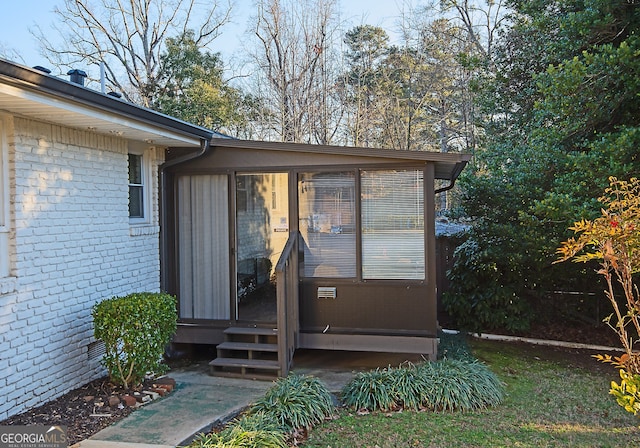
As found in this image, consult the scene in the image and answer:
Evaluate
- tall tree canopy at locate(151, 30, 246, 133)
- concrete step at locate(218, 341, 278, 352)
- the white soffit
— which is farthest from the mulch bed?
tall tree canopy at locate(151, 30, 246, 133)

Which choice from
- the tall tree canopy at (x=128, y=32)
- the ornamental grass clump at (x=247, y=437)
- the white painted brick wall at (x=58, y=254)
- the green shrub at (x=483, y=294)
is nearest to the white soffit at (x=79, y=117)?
the white painted brick wall at (x=58, y=254)

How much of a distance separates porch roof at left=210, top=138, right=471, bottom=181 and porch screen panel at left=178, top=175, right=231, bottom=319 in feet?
1.65

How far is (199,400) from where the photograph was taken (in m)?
4.71

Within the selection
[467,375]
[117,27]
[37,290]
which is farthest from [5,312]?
[117,27]

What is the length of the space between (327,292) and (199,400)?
6.77 feet

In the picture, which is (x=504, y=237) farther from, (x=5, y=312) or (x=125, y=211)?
(x=5, y=312)

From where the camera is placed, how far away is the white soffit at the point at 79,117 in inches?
144

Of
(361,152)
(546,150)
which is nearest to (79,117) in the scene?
(361,152)

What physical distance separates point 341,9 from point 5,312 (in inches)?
671

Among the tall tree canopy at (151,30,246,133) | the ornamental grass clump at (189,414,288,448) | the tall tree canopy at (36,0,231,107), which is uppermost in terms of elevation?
the tall tree canopy at (36,0,231,107)

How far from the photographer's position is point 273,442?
3.50 m

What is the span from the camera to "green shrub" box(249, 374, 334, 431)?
4.04 metres

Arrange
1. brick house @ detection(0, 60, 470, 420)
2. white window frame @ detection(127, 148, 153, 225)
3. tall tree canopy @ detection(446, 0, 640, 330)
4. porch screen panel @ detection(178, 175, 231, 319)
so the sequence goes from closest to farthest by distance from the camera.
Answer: brick house @ detection(0, 60, 470, 420)
tall tree canopy @ detection(446, 0, 640, 330)
white window frame @ detection(127, 148, 153, 225)
porch screen panel @ detection(178, 175, 231, 319)

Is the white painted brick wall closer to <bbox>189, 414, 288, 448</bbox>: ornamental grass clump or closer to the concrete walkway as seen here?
the concrete walkway
